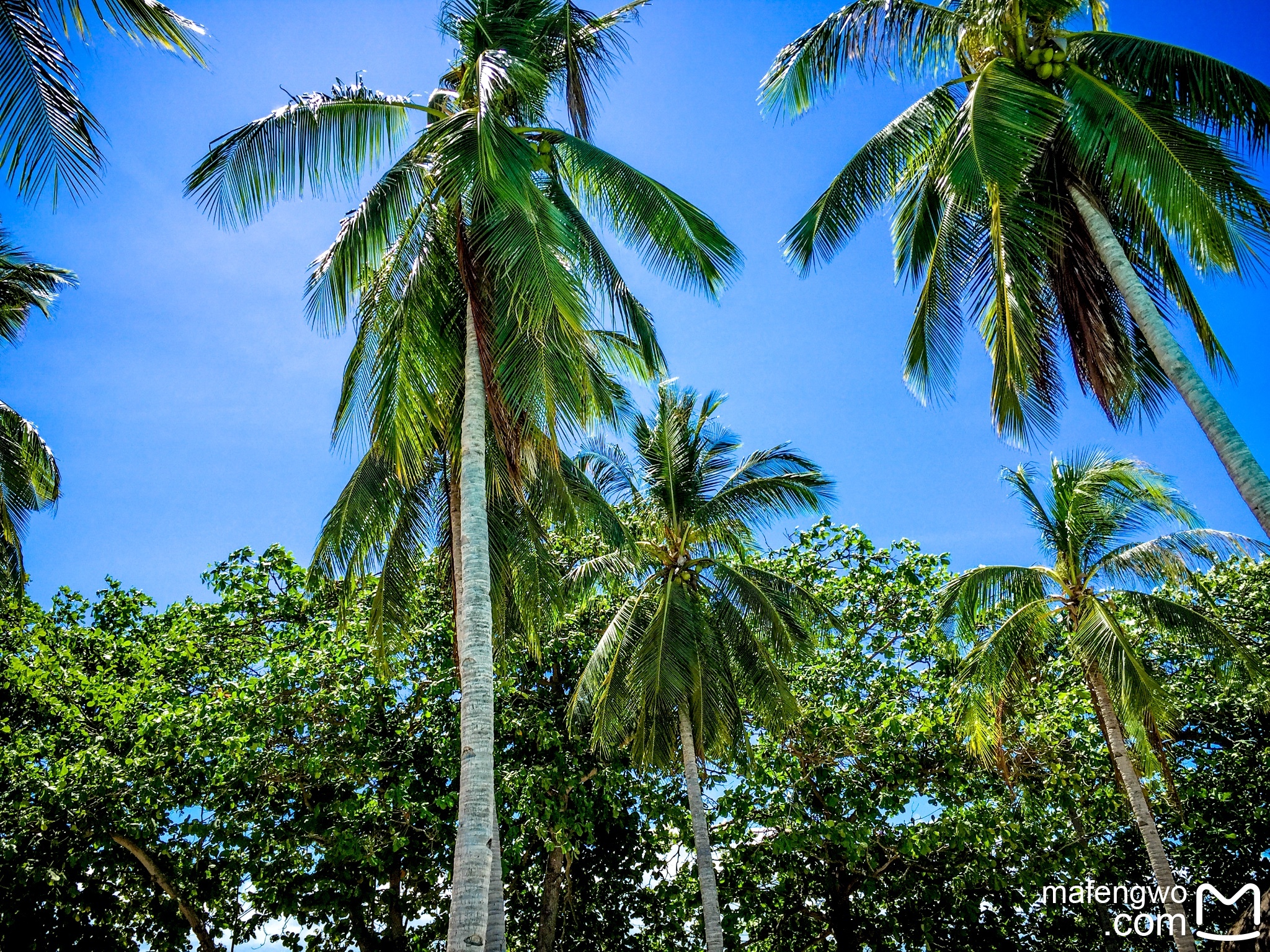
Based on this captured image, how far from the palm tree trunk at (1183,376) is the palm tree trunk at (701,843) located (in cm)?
747

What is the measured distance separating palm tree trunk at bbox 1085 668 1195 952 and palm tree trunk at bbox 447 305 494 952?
335 inches

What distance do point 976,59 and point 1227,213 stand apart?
3.01m

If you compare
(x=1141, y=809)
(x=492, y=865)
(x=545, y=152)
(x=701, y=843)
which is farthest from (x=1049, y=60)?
(x=701, y=843)

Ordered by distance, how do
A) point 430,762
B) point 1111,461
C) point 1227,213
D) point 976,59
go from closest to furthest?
point 1227,213, point 976,59, point 1111,461, point 430,762

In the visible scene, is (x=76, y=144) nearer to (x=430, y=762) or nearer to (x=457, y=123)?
(x=457, y=123)

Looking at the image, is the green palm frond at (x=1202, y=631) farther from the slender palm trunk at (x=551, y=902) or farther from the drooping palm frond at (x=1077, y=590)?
the slender palm trunk at (x=551, y=902)

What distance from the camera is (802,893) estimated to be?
53.0 feet

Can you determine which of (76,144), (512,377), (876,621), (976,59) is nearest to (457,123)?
(512,377)

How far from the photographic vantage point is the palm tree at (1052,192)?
6.91 m

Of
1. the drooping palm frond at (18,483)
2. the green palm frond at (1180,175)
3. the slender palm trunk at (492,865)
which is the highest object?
the drooping palm frond at (18,483)

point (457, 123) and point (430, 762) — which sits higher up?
point (457, 123)

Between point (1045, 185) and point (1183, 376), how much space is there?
2.58 m

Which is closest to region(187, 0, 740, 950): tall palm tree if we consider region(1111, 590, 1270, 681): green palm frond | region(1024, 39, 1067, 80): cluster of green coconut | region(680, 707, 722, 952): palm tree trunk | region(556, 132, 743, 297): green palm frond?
region(556, 132, 743, 297): green palm frond

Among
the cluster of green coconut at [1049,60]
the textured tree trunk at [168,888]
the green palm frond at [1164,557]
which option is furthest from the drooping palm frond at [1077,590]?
the textured tree trunk at [168,888]
